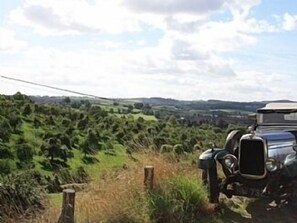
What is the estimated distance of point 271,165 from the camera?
31.9 ft

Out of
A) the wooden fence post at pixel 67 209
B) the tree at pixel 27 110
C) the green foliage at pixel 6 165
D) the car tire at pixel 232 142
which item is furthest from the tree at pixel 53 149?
the wooden fence post at pixel 67 209

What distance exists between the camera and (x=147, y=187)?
8.94 metres

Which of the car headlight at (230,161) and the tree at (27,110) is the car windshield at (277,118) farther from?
the tree at (27,110)

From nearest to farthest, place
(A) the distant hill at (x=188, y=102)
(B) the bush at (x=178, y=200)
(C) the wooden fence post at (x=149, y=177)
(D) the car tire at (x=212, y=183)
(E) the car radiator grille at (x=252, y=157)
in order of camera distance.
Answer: (B) the bush at (x=178, y=200) < (C) the wooden fence post at (x=149, y=177) < (E) the car radiator grille at (x=252, y=157) < (D) the car tire at (x=212, y=183) < (A) the distant hill at (x=188, y=102)

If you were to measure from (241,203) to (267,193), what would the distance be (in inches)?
51.8

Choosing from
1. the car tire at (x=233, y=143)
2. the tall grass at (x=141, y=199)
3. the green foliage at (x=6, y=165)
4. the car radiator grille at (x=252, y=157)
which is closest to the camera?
the tall grass at (x=141, y=199)

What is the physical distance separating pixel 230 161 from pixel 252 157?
0.52 metres

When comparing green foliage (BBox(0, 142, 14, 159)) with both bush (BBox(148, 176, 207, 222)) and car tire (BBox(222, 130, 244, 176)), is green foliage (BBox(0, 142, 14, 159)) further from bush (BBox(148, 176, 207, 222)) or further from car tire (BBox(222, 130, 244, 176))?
bush (BBox(148, 176, 207, 222))

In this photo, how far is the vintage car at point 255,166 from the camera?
31.9 feet

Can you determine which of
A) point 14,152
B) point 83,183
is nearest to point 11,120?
point 14,152

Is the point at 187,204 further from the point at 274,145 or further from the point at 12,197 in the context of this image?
the point at 12,197

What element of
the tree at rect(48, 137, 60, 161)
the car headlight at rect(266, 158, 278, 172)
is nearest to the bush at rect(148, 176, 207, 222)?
the car headlight at rect(266, 158, 278, 172)

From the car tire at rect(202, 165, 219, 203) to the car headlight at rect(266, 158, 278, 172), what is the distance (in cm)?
107

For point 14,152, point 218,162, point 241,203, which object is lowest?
point 14,152
